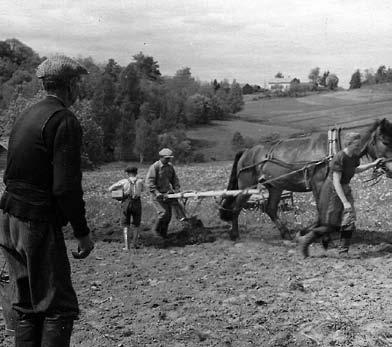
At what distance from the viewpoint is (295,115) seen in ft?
216

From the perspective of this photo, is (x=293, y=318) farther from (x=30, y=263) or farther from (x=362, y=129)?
(x=362, y=129)

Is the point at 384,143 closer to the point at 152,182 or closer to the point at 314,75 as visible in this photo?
the point at 152,182

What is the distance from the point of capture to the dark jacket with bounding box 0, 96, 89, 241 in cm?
351

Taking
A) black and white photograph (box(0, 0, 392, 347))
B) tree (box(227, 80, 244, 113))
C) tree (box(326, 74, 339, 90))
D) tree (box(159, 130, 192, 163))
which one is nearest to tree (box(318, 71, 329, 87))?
tree (box(326, 74, 339, 90))

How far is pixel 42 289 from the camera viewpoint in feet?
12.1

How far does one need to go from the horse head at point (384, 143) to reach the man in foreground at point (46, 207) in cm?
641

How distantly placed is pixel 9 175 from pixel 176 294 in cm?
374

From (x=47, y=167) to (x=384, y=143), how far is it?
22.2 feet

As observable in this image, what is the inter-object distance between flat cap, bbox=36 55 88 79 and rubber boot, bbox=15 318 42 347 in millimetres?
1631

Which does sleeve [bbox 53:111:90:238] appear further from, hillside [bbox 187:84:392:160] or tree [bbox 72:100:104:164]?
hillside [bbox 187:84:392:160]

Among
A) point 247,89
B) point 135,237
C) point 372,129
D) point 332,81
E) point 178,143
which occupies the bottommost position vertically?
point 178,143

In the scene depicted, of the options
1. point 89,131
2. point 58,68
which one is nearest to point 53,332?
point 58,68

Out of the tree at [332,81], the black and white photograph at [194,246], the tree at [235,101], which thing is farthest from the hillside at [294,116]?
the black and white photograph at [194,246]

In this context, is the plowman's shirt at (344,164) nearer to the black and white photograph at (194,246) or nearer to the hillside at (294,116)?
the black and white photograph at (194,246)
